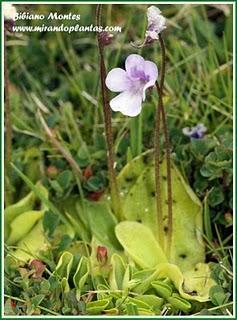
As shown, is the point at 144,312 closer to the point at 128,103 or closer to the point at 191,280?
the point at 191,280

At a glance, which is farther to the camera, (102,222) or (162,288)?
(102,222)

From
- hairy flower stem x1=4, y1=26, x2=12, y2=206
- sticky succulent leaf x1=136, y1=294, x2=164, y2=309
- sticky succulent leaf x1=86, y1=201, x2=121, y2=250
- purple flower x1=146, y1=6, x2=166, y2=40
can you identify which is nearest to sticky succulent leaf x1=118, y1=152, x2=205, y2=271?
sticky succulent leaf x1=86, y1=201, x2=121, y2=250

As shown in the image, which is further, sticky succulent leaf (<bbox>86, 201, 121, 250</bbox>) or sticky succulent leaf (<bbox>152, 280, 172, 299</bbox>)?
sticky succulent leaf (<bbox>86, 201, 121, 250</bbox>)

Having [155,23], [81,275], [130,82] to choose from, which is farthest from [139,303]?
[155,23]

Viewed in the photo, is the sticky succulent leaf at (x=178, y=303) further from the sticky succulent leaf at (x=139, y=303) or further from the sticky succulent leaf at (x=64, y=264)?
the sticky succulent leaf at (x=64, y=264)

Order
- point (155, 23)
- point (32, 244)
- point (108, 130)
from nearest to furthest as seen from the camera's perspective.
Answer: point (155, 23), point (108, 130), point (32, 244)

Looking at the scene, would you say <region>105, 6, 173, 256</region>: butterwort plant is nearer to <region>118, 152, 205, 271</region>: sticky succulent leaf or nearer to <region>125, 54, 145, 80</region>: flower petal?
<region>125, 54, 145, 80</region>: flower petal

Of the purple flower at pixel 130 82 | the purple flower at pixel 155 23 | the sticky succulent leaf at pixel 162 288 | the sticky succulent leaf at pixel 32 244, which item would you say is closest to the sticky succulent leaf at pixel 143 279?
the sticky succulent leaf at pixel 162 288
